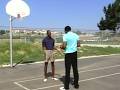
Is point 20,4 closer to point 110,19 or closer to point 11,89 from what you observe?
point 11,89

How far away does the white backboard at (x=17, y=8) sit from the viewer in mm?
15742

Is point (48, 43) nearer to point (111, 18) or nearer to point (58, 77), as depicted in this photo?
point (58, 77)

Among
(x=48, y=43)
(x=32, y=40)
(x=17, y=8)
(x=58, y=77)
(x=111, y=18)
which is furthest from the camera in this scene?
(x=111, y=18)

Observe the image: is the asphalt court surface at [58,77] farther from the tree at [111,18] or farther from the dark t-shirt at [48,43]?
the tree at [111,18]

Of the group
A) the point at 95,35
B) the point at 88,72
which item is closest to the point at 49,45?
the point at 88,72

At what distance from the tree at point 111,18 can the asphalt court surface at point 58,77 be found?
45545mm

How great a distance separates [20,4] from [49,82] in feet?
18.9

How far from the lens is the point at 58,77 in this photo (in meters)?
12.6

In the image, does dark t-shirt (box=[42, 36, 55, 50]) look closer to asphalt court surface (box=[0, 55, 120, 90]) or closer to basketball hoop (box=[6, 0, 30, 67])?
asphalt court surface (box=[0, 55, 120, 90])

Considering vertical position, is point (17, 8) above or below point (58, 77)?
above

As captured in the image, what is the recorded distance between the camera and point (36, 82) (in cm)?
1159

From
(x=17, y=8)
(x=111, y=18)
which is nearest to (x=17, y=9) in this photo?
(x=17, y=8)

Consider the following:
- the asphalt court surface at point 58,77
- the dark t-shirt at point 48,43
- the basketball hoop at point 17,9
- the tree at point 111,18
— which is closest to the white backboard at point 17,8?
the basketball hoop at point 17,9

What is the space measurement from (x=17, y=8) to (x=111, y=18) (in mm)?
51191
